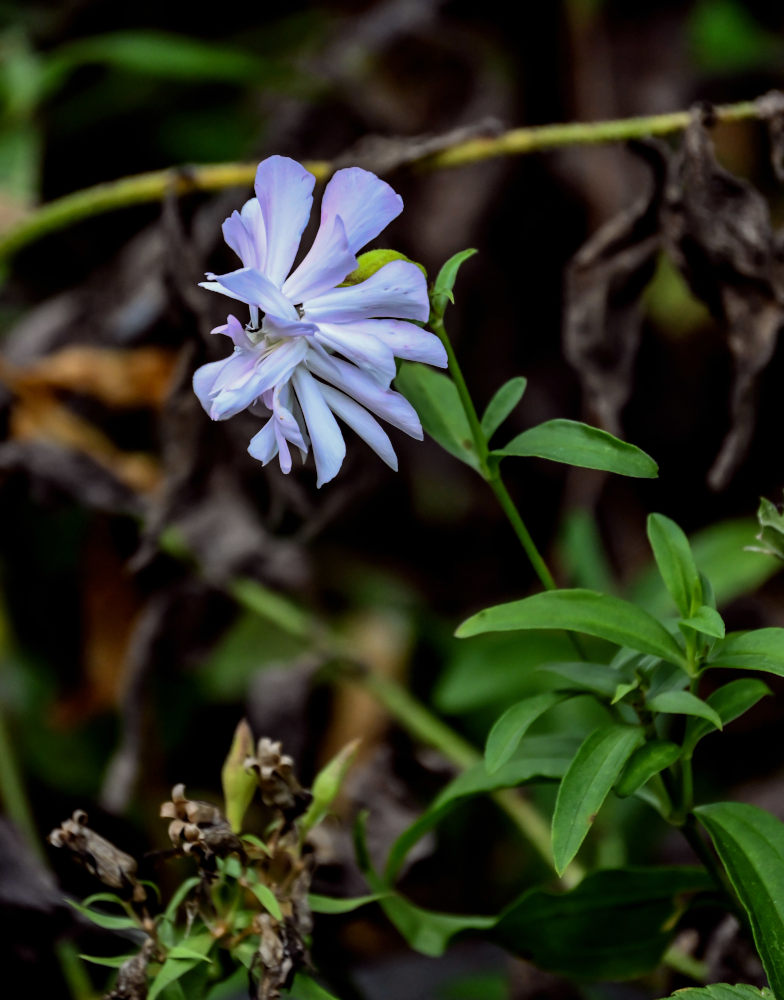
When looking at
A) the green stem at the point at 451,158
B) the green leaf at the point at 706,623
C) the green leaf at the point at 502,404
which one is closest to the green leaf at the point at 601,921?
the green leaf at the point at 706,623

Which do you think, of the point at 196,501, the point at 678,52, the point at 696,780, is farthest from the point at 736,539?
the point at 678,52

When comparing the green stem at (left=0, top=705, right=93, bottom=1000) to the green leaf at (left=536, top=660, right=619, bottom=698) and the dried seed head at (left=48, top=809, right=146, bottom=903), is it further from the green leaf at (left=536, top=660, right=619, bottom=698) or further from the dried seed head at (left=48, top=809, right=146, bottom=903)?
the green leaf at (left=536, top=660, right=619, bottom=698)

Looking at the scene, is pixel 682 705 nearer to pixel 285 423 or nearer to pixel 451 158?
pixel 285 423

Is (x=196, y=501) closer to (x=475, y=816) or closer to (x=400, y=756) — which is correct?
(x=400, y=756)

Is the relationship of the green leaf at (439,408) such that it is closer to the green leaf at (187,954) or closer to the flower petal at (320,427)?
the flower petal at (320,427)

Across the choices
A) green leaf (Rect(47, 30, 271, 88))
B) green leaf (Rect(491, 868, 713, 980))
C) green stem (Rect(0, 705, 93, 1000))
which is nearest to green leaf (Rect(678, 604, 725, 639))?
green leaf (Rect(491, 868, 713, 980))

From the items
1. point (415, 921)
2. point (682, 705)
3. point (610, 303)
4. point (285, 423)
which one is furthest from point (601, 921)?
point (610, 303)
